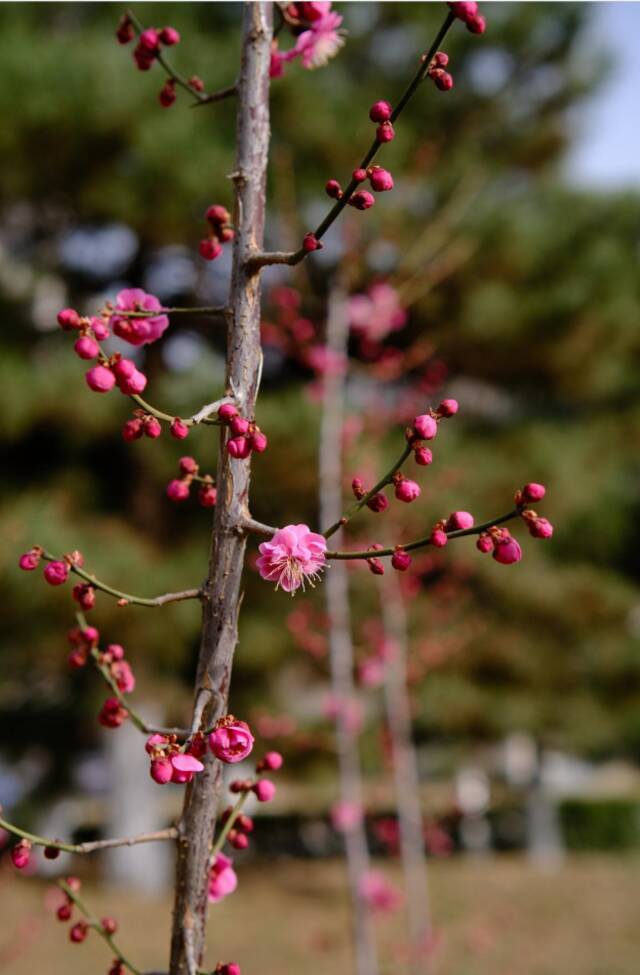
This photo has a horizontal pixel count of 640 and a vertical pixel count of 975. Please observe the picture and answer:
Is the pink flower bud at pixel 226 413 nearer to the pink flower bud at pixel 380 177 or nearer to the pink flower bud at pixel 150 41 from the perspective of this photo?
the pink flower bud at pixel 380 177

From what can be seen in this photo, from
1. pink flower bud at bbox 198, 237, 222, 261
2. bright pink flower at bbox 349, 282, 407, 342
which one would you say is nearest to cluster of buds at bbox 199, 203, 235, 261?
pink flower bud at bbox 198, 237, 222, 261

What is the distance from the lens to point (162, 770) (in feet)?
2.30

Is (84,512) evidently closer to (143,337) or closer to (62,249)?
(62,249)

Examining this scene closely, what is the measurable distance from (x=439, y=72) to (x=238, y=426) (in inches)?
13.7

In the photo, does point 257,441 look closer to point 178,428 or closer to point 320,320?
point 178,428

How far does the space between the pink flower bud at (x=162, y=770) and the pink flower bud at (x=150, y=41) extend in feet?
2.48

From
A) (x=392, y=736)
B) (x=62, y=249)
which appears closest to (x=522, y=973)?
(x=392, y=736)

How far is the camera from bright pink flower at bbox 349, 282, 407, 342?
364 cm

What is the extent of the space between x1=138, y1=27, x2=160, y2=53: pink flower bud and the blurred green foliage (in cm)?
348

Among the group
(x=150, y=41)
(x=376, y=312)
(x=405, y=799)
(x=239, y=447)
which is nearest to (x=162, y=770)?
(x=239, y=447)

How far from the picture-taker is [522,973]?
213 inches

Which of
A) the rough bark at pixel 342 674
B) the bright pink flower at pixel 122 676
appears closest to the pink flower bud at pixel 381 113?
the bright pink flower at pixel 122 676

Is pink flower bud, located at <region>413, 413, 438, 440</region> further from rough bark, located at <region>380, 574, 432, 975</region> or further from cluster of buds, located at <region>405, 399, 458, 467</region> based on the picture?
rough bark, located at <region>380, 574, 432, 975</region>

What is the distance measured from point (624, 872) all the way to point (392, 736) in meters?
7.12
